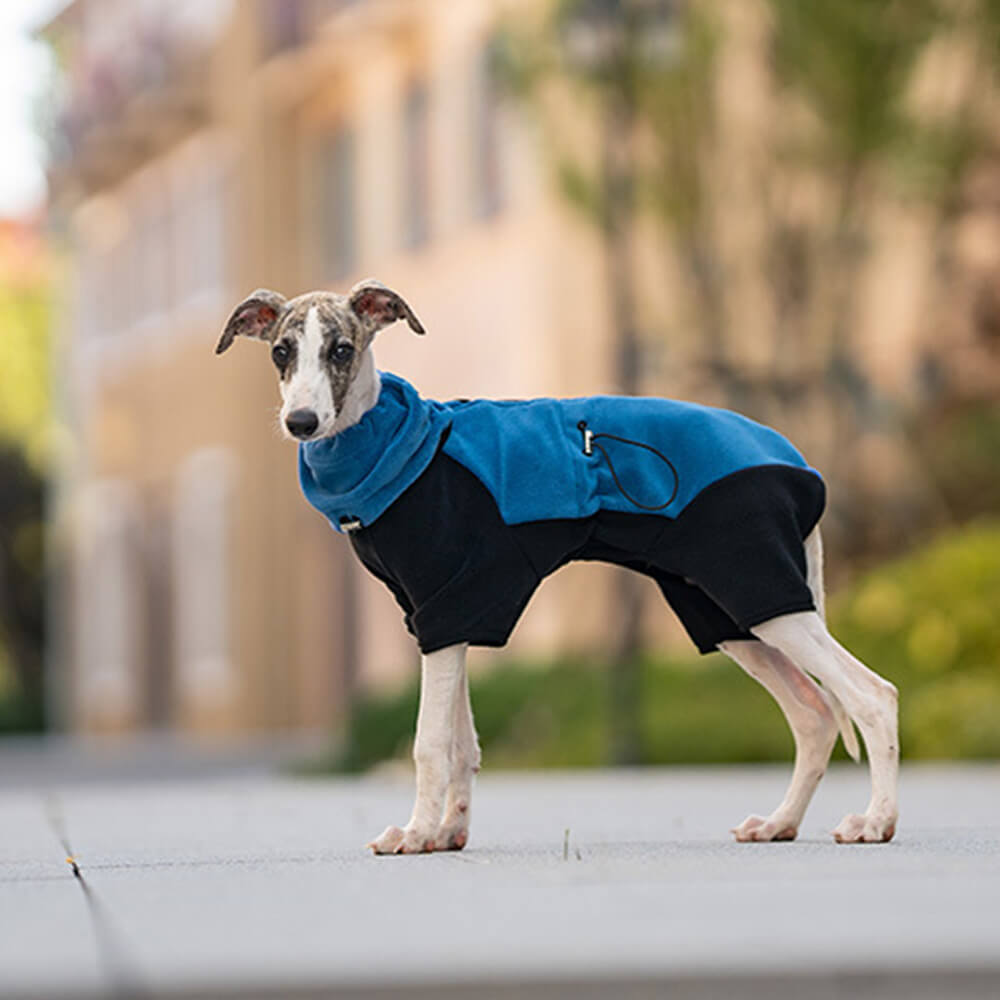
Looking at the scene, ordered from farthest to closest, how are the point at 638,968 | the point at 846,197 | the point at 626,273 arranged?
the point at 846,197, the point at 626,273, the point at 638,968

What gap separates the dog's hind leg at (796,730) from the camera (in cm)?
748

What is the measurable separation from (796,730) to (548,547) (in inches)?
39.8

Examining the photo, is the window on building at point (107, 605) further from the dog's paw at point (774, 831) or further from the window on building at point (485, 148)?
the dog's paw at point (774, 831)

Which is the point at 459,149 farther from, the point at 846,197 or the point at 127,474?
the point at 127,474

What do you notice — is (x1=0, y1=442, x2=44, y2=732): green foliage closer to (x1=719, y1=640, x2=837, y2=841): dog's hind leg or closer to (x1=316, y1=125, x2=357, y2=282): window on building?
(x1=316, y1=125, x2=357, y2=282): window on building

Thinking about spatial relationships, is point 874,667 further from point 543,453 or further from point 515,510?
point 515,510

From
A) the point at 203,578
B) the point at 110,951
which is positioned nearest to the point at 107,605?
the point at 203,578

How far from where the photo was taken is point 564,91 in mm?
21250

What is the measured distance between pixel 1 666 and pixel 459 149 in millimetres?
29817

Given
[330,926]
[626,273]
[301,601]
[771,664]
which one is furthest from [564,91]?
[330,926]

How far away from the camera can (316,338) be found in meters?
6.90

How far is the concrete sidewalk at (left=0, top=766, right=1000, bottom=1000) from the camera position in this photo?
14.0 ft

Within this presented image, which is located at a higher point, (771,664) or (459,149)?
(459,149)

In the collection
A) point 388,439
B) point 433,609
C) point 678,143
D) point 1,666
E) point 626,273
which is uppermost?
point 678,143
